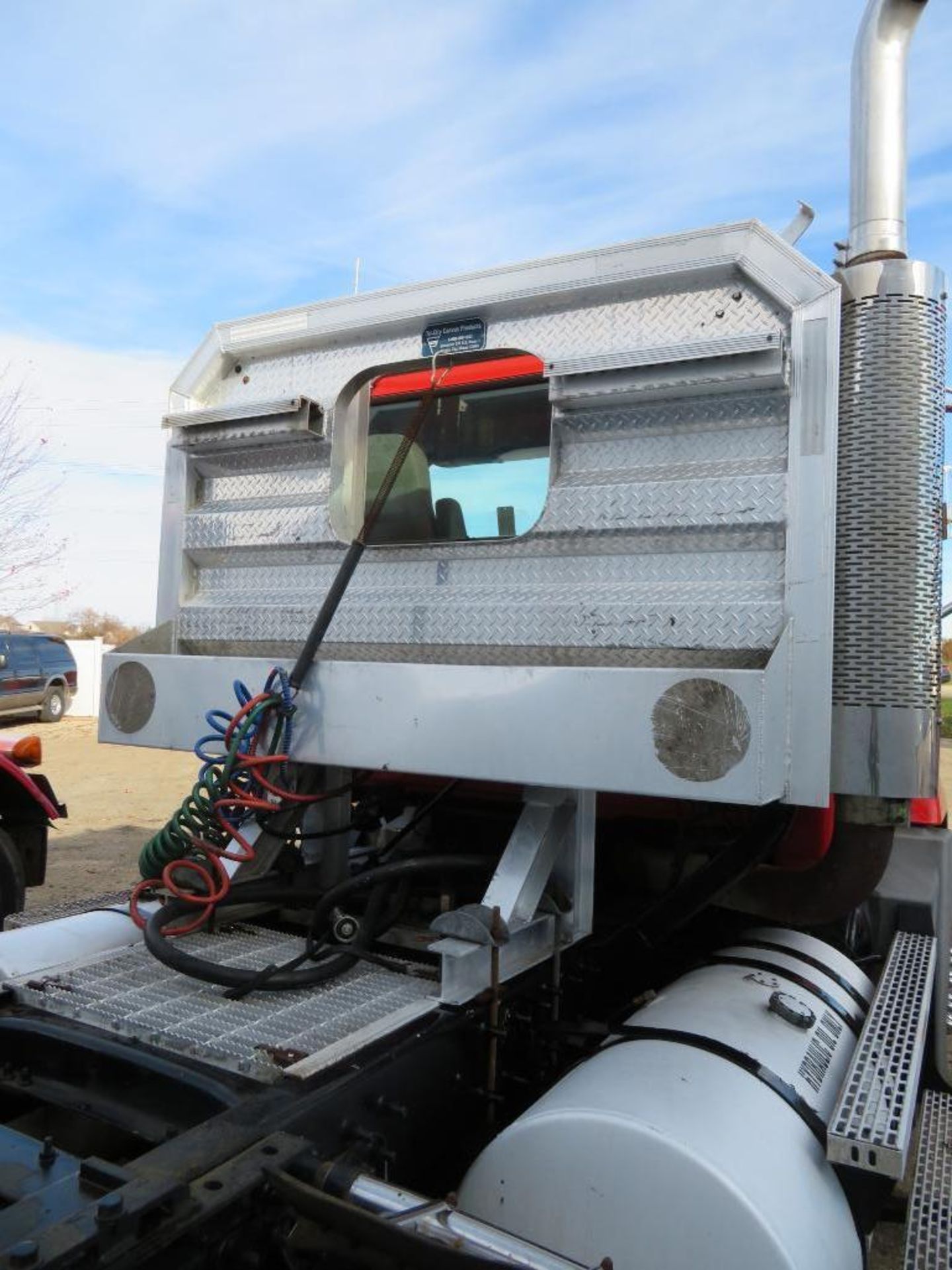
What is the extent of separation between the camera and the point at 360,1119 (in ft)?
6.70

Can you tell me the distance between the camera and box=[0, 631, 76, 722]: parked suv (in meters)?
16.6

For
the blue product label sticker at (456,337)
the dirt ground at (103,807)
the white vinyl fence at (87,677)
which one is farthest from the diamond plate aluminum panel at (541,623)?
the white vinyl fence at (87,677)

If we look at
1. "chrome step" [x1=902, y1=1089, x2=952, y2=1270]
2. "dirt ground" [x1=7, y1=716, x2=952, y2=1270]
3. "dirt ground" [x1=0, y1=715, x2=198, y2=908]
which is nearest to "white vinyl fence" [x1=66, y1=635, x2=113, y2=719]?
"dirt ground" [x1=7, y1=716, x2=952, y2=1270]

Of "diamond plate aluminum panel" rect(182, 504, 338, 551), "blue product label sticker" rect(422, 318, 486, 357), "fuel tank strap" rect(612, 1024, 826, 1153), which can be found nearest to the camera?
"fuel tank strap" rect(612, 1024, 826, 1153)

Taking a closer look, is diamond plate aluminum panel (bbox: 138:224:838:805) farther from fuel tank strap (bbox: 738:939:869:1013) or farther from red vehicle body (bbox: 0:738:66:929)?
red vehicle body (bbox: 0:738:66:929)

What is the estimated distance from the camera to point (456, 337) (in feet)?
10.0

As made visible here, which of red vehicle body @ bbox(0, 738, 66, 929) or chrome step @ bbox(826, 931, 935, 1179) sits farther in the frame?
red vehicle body @ bbox(0, 738, 66, 929)

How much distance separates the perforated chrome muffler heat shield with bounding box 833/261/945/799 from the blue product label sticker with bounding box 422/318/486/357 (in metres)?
1.03

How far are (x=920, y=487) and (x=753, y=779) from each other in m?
0.84

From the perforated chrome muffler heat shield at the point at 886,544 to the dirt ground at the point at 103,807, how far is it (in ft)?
5.94

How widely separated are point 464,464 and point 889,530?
140cm

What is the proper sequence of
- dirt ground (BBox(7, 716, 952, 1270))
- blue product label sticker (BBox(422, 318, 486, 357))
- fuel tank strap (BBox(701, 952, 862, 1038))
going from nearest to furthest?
fuel tank strap (BBox(701, 952, 862, 1038)) < blue product label sticker (BBox(422, 318, 486, 357)) < dirt ground (BBox(7, 716, 952, 1270))

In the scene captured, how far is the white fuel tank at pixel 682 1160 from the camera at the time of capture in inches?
72.8

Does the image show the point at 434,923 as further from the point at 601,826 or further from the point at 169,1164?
the point at 601,826
